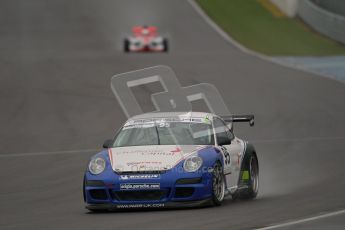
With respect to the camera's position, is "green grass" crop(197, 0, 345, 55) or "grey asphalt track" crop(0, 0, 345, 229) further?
"green grass" crop(197, 0, 345, 55)

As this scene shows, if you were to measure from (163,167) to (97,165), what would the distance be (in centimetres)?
75

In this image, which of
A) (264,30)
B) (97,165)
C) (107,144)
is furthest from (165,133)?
(264,30)

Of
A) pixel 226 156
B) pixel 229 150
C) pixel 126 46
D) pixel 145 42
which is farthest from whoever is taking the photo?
pixel 126 46

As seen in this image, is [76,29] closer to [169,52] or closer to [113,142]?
[169,52]

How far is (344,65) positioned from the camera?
1273 inches

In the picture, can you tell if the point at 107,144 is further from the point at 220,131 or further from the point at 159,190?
the point at 220,131

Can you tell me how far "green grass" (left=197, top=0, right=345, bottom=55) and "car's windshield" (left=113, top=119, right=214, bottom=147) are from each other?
25093 millimetres

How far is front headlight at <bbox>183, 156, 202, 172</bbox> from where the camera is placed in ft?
36.3

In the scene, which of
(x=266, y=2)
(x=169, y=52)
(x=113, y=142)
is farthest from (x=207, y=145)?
(x=266, y=2)

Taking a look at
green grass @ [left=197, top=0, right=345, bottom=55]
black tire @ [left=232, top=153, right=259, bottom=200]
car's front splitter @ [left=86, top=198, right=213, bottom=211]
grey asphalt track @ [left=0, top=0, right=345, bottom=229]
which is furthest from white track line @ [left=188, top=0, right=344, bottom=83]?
car's front splitter @ [left=86, top=198, right=213, bottom=211]

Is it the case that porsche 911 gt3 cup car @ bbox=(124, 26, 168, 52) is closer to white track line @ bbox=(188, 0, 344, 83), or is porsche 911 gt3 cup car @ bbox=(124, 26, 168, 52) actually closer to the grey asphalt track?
the grey asphalt track

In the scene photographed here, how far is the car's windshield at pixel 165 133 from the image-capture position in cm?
1181

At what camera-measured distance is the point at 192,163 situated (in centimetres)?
1111

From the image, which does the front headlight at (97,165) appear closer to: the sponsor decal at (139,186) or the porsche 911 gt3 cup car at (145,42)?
the sponsor decal at (139,186)
